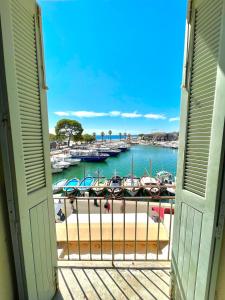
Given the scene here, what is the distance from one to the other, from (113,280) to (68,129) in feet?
86.5

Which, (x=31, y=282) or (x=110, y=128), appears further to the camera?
(x=110, y=128)

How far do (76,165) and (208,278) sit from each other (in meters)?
21.3

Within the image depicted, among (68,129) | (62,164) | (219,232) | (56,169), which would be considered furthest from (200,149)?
(68,129)

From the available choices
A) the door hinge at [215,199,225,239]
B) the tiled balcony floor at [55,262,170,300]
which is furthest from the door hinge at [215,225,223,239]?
the tiled balcony floor at [55,262,170,300]

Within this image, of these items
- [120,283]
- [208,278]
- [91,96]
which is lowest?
[120,283]

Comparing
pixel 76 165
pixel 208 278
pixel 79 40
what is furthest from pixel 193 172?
pixel 76 165

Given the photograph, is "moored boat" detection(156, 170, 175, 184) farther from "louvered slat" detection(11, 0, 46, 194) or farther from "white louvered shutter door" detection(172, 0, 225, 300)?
"louvered slat" detection(11, 0, 46, 194)

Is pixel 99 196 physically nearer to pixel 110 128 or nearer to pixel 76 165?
pixel 76 165

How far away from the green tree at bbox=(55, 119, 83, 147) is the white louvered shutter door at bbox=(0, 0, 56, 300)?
83.7 ft

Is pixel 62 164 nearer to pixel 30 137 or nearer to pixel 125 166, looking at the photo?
pixel 125 166

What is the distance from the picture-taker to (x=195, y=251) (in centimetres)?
109

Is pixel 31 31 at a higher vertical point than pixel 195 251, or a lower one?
higher

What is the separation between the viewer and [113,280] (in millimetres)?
1657

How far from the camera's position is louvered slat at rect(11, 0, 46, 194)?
0.96 metres
